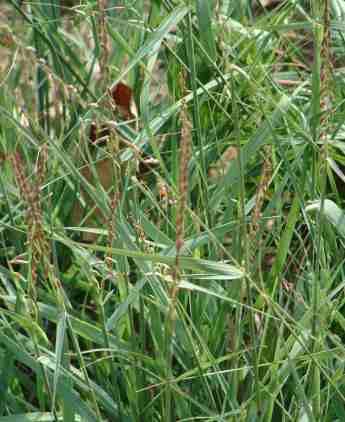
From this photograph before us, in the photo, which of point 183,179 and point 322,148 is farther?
point 322,148

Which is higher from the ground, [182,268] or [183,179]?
[183,179]

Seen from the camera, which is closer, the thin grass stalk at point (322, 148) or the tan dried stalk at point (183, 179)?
the tan dried stalk at point (183, 179)

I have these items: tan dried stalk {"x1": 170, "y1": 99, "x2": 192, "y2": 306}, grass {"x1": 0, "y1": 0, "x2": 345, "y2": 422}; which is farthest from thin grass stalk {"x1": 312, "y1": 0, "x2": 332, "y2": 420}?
tan dried stalk {"x1": 170, "y1": 99, "x2": 192, "y2": 306}

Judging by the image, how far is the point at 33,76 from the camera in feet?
5.98

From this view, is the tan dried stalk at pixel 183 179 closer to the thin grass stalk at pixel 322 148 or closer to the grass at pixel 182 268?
the grass at pixel 182 268

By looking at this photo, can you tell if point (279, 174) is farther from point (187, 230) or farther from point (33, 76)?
point (33, 76)

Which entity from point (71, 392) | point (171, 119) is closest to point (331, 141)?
point (171, 119)

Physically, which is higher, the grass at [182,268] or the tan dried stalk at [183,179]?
the tan dried stalk at [183,179]

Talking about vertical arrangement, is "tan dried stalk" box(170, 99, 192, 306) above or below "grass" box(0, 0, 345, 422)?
above

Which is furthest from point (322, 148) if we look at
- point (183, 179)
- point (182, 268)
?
point (183, 179)

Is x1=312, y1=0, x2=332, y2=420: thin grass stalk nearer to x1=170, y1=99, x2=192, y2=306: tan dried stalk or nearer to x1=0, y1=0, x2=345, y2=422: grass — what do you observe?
x1=0, y1=0, x2=345, y2=422: grass

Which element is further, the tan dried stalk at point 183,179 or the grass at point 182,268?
the grass at point 182,268

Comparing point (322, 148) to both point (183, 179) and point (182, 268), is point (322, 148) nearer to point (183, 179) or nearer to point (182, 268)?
point (182, 268)

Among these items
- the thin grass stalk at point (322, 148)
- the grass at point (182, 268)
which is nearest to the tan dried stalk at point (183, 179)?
the grass at point (182, 268)
